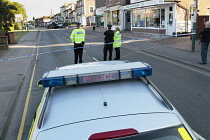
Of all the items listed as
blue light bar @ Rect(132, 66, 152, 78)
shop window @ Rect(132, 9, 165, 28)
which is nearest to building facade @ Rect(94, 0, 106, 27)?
shop window @ Rect(132, 9, 165, 28)

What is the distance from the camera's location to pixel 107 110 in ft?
7.41

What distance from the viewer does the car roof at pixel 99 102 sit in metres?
2.20

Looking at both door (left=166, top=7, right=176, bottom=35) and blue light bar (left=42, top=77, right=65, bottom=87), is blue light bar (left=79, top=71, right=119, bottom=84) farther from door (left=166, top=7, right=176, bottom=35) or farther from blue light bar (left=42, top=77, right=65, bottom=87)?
door (left=166, top=7, right=176, bottom=35)

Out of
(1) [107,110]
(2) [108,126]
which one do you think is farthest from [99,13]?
(2) [108,126]

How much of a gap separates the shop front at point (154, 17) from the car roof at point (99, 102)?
22375 mm

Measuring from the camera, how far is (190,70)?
10242 millimetres

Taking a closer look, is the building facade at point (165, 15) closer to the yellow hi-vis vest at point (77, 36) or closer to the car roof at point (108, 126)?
the yellow hi-vis vest at point (77, 36)

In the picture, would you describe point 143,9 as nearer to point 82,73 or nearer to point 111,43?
point 111,43

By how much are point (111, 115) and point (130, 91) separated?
656 millimetres

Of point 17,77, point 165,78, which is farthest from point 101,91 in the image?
point 17,77

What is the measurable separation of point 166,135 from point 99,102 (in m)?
0.78

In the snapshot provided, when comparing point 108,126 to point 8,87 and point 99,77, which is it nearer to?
point 99,77

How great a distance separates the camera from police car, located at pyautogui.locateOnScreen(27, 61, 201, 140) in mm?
1932

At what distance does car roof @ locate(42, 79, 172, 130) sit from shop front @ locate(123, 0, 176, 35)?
2238 centimetres
